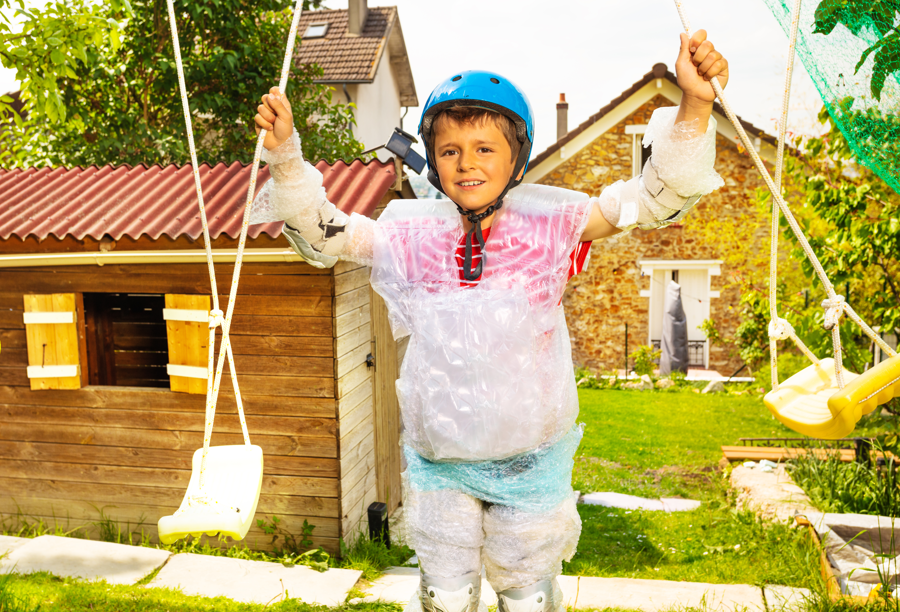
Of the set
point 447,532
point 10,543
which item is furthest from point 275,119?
point 10,543

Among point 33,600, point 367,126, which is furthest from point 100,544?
point 367,126

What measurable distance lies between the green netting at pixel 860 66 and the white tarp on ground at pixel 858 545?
2359 mm

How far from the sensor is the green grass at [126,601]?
11.7 feet

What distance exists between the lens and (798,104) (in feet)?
26.6

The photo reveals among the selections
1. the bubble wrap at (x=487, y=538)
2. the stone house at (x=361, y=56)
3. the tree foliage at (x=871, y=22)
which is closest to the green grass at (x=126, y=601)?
the bubble wrap at (x=487, y=538)

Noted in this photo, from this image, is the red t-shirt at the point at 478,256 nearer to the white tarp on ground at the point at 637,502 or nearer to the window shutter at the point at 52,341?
the window shutter at the point at 52,341

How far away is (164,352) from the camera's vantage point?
18.1 feet

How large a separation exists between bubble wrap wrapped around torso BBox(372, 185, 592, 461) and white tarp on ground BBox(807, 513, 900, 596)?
2647mm

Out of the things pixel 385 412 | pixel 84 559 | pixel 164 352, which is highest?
pixel 164 352

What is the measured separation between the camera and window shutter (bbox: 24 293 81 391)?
4898 millimetres

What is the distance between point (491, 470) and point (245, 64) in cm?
839

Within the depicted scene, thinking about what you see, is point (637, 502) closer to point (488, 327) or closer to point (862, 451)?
point (862, 451)

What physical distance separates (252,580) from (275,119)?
3.21 meters

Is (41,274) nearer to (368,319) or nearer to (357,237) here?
(368,319)
